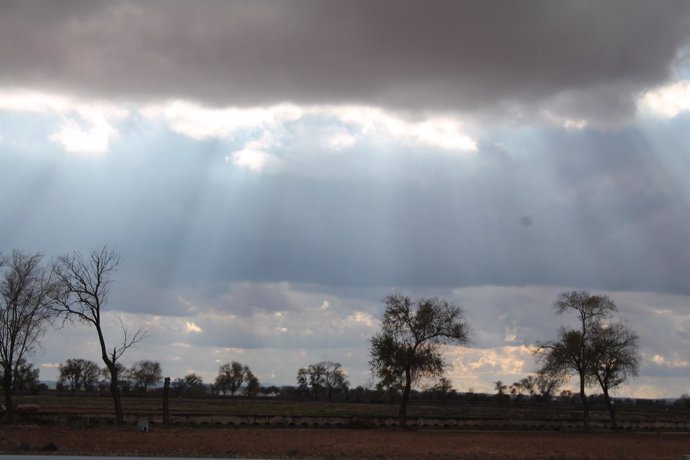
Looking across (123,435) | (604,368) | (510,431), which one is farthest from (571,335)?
(123,435)

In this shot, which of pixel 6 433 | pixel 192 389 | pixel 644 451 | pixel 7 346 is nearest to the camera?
pixel 6 433

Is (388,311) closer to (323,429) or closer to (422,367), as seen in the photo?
(422,367)

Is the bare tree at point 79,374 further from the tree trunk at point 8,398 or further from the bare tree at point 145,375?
the tree trunk at point 8,398

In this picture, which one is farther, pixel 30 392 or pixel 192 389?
pixel 192 389

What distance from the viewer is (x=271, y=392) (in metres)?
194

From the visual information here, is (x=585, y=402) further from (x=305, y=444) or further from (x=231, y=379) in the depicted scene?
(x=231, y=379)

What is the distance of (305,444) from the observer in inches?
1342

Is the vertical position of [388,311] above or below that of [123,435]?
above

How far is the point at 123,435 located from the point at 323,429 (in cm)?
1543

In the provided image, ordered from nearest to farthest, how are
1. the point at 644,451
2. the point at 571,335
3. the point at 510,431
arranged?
the point at 644,451
the point at 510,431
the point at 571,335

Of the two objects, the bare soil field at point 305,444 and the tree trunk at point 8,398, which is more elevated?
the tree trunk at point 8,398

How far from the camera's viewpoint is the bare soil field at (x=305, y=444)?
90.2 feet

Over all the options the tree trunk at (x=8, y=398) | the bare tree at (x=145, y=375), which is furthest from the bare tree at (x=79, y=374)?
the tree trunk at (x=8, y=398)

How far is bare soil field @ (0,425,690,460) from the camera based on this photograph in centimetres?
2748
